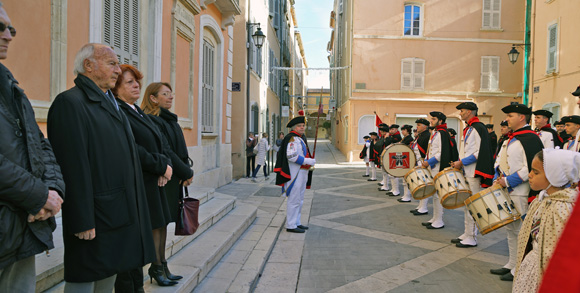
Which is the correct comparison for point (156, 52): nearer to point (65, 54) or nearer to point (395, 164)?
point (65, 54)

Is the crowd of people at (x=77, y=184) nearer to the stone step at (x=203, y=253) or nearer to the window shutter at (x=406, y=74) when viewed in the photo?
the stone step at (x=203, y=253)

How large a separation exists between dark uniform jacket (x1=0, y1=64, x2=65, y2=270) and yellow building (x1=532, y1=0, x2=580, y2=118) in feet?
57.4

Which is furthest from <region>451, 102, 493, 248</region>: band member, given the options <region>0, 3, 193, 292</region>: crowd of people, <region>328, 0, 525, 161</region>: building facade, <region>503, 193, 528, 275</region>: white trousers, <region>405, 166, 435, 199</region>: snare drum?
<region>328, 0, 525, 161</region>: building facade

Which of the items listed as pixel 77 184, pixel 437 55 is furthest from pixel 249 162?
pixel 437 55

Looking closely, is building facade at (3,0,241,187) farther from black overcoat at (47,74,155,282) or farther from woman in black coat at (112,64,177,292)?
black overcoat at (47,74,155,282)

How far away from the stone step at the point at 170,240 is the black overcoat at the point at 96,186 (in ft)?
3.13

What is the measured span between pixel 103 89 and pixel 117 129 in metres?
0.29

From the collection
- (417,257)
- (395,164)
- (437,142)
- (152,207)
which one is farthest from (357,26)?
(152,207)

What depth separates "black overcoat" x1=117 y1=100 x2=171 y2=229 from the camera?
3.45 m

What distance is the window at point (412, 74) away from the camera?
25453 mm

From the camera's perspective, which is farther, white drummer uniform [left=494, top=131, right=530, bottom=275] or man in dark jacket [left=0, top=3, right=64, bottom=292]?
white drummer uniform [left=494, top=131, right=530, bottom=275]

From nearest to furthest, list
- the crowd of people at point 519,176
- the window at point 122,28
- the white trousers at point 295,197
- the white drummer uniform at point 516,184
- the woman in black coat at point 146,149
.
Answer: the crowd of people at point 519,176, the woman in black coat at point 146,149, the white drummer uniform at point 516,184, the window at point 122,28, the white trousers at point 295,197

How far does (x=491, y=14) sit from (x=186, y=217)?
26047 millimetres

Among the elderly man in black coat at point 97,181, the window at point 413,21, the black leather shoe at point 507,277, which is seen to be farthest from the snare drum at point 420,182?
the window at point 413,21
